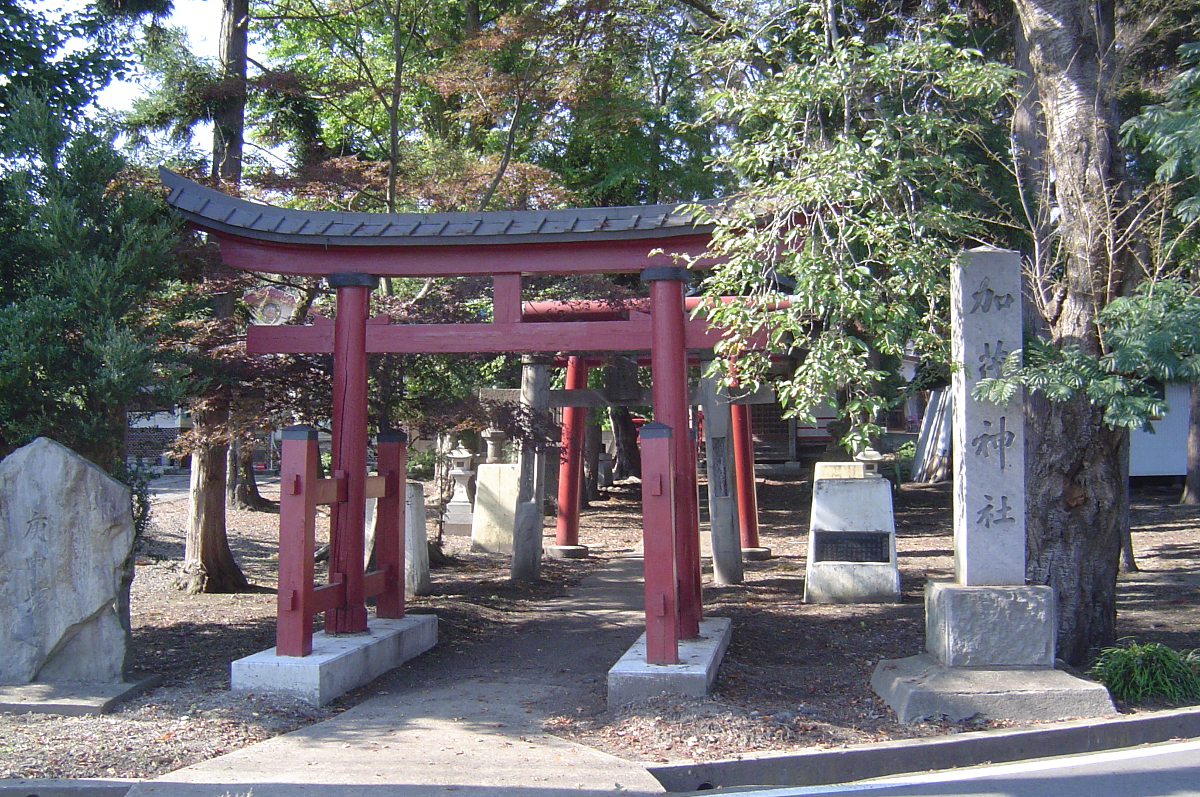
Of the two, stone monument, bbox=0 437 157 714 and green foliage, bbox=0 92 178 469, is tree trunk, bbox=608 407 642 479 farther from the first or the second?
stone monument, bbox=0 437 157 714

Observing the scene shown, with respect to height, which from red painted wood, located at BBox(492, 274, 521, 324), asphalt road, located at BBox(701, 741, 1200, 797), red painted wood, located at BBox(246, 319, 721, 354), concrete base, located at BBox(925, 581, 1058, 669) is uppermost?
red painted wood, located at BBox(492, 274, 521, 324)

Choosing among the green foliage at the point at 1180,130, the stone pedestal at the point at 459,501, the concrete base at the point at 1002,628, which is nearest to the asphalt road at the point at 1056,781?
the concrete base at the point at 1002,628

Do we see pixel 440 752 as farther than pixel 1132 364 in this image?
No

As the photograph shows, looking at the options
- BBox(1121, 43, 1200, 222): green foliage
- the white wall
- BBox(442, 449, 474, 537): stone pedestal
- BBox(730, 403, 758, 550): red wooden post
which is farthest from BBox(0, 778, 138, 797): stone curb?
the white wall

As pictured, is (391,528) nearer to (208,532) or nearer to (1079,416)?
(208,532)

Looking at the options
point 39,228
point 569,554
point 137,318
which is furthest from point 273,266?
point 569,554

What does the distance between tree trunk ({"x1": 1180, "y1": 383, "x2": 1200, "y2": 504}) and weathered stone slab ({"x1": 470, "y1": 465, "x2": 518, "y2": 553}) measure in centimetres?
1291

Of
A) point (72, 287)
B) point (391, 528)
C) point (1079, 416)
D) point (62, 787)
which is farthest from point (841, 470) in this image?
point (62, 787)

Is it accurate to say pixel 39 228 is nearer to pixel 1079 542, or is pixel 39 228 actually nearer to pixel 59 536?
pixel 59 536

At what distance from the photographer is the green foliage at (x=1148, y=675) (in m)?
6.19

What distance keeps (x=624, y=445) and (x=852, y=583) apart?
14.9 meters

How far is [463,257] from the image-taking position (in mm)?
7301

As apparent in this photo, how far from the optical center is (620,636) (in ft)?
28.5

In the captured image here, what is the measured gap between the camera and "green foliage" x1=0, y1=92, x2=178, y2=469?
20.9 ft
